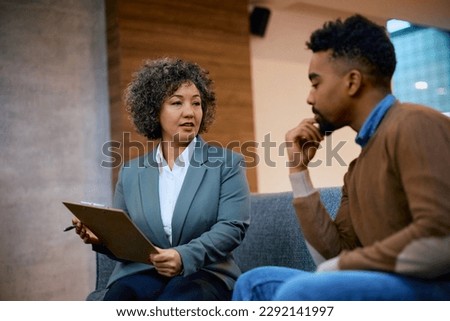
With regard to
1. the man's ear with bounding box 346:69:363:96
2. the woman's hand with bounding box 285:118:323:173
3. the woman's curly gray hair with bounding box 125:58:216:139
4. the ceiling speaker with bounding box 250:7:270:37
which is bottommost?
the woman's hand with bounding box 285:118:323:173

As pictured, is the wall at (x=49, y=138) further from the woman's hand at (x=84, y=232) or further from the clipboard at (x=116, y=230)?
the clipboard at (x=116, y=230)

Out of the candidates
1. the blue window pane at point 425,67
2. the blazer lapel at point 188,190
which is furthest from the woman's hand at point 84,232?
the blue window pane at point 425,67

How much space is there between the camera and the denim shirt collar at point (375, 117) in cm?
96

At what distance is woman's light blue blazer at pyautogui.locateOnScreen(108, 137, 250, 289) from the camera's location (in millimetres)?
1427

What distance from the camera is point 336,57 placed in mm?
988

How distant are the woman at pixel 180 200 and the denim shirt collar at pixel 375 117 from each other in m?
0.57

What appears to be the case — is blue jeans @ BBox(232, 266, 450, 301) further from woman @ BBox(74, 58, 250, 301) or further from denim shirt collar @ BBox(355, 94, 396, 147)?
woman @ BBox(74, 58, 250, 301)

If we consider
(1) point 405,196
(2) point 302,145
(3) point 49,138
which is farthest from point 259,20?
(1) point 405,196

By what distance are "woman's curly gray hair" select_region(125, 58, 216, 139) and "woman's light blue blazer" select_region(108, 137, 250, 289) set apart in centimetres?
19

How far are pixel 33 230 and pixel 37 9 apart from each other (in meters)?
1.18

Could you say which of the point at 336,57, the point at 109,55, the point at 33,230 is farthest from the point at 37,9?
the point at 336,57

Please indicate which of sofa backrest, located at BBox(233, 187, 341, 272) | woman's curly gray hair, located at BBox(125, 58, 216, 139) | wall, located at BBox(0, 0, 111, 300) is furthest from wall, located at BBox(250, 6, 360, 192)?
woman's curly gray hair, located at BBox(125, 58, 216, 139)

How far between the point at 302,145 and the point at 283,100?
2694 millimetres
